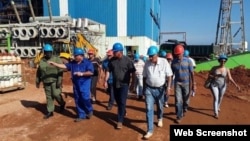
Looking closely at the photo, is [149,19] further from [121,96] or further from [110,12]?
[121,96]

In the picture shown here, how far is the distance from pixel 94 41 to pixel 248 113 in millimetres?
20680

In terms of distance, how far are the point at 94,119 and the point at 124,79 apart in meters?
1.45

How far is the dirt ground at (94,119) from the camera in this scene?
20.1ft

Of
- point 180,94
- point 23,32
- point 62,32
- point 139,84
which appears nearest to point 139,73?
point 139,84

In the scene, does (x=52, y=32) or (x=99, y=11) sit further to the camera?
(x=99, y=11)

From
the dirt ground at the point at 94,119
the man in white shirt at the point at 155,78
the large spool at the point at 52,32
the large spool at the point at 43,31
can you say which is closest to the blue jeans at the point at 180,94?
the dirt ground at the point at 94,119

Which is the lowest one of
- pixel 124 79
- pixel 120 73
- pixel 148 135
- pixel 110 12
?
pixel 148 135

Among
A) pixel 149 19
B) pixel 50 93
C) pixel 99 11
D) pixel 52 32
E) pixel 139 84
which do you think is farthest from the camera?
pixel 149 19

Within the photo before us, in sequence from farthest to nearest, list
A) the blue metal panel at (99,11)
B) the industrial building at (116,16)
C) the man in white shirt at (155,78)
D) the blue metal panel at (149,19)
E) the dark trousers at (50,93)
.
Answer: the blue metal panel at (149,19) < the blue metal panel at (99,11) < the industrial building at (116,16) < the dark trousers at (50,93) < the man in white shirt at (155,78)

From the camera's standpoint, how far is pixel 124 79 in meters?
6.38

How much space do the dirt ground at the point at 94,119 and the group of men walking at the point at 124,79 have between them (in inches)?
10.6

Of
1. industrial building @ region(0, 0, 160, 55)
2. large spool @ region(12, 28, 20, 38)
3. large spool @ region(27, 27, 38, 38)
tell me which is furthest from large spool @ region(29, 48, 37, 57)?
industrial building @ region(0, 0, 160, 55)

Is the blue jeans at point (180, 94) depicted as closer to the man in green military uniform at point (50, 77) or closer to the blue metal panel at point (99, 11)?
the man in green military uniform at point (50, 77)

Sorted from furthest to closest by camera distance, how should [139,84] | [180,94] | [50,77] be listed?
[139,84] → [50,77] → [180,94]
